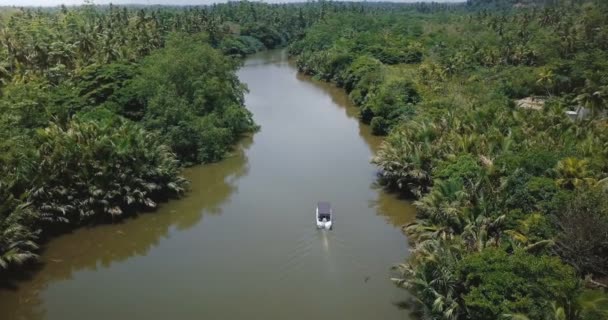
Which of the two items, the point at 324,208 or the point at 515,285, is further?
the point at 324,208

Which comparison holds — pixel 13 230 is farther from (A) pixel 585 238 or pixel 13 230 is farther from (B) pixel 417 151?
(A) pixel 585 238

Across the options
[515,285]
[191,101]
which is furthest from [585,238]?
[191,101]

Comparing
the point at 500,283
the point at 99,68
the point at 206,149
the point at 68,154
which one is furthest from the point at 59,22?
the point at 500,283

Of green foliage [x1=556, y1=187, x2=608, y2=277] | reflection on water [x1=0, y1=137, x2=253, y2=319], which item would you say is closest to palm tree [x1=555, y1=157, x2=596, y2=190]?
green foliage [x1=556, y1=187, x2=608, y2=277]

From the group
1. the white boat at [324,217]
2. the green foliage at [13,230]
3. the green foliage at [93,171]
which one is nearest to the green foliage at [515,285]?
the white boat at [324,217]

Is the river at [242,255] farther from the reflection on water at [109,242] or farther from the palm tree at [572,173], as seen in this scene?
the palm tree at [572,173]

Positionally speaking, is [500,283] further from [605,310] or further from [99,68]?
[99,68]

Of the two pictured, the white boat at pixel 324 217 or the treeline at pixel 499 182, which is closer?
the treeline at pixel 499 182
